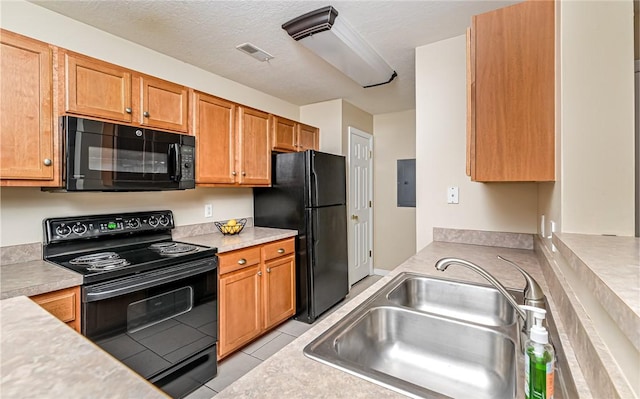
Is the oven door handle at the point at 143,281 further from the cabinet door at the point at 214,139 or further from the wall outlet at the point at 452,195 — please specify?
the wall outlet at the point at 452,195

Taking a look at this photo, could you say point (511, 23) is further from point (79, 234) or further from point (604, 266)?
point (79, 234)

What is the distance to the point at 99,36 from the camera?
6.66 feet

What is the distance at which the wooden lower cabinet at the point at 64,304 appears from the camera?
1.32m

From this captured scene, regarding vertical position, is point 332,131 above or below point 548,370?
above

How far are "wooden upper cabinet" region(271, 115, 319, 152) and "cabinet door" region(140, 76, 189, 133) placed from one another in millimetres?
909

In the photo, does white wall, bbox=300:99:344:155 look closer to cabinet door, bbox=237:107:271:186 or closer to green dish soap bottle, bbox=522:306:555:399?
cabinet door, bbox=237:107:271:186

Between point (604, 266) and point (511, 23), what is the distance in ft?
4.09

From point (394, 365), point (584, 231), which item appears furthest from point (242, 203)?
point (584, 231)

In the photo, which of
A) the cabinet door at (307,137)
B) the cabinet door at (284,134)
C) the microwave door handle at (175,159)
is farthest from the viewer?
the cabinet door at (307,137)

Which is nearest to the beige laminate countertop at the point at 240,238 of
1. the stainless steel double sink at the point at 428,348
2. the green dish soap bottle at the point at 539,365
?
the stainless steel double sink at the point at 428,348

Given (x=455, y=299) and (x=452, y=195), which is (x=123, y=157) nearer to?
(x=455, y=299)

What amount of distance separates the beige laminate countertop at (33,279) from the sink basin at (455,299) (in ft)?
4.87

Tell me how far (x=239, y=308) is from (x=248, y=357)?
1.24 ft

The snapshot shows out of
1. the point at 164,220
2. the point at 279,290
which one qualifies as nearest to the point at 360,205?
the point at 279,290
